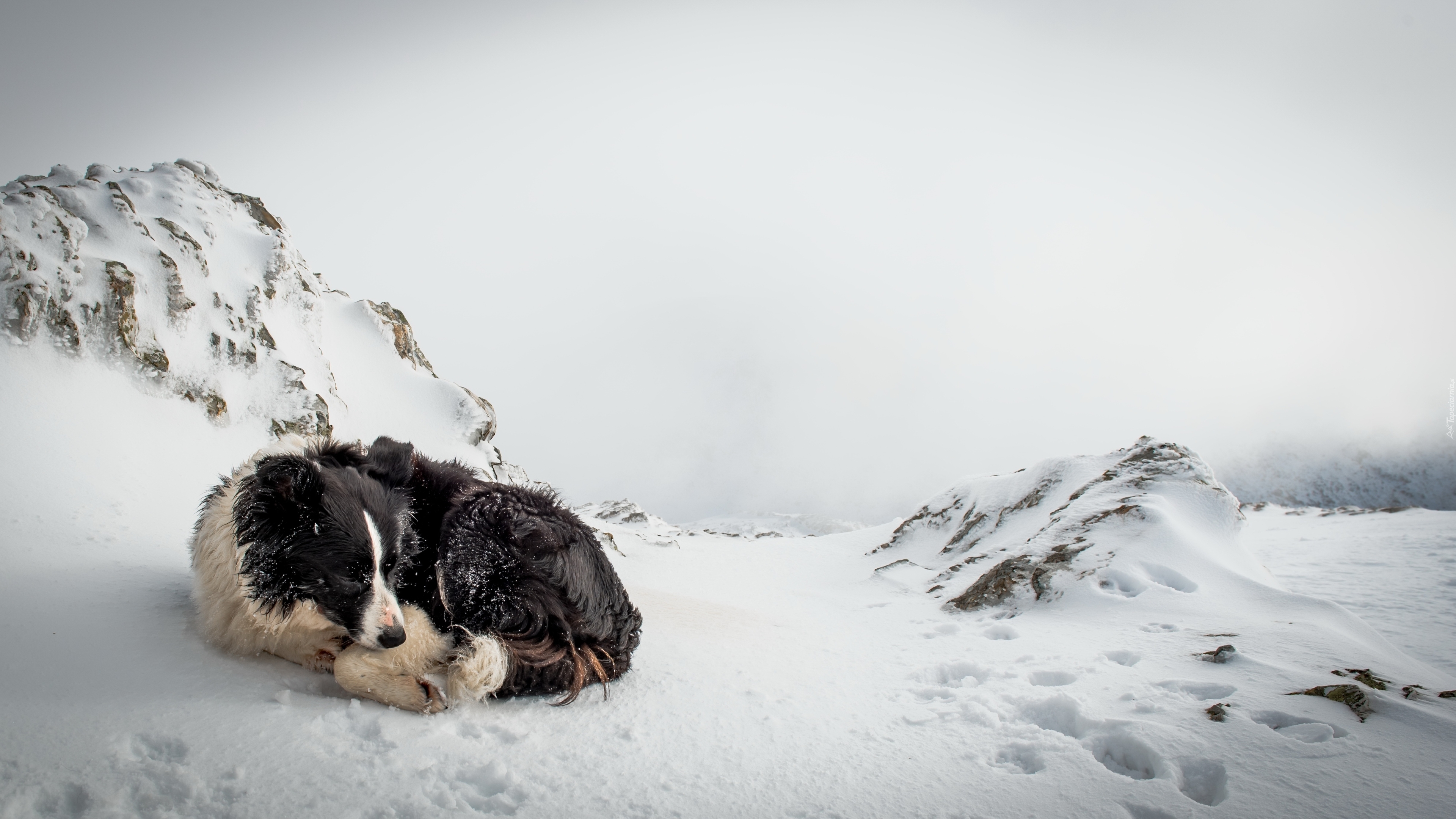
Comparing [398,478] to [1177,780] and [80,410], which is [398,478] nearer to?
[1177,780]

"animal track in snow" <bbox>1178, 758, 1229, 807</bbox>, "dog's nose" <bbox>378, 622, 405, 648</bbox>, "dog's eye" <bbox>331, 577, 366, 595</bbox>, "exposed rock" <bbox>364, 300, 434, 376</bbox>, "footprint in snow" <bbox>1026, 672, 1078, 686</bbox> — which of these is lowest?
"footprint in snow" <bbox>1026, 672, 1078, 686</bbox>

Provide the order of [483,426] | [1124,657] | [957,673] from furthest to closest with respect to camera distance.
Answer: [483,426], [1124,657], [957,673]

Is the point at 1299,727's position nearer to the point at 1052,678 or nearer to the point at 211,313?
the point at 1052,678

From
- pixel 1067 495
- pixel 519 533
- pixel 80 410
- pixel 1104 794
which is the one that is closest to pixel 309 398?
pixel 80 410

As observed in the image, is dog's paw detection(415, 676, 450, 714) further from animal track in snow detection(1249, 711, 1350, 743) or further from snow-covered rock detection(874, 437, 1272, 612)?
snow-covered rock detection(874, 437, 1272, 612)

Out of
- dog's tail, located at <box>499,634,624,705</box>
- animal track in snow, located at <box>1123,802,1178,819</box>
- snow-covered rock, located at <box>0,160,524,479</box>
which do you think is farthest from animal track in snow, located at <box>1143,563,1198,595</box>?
snow-covered rock, located at <box>0,160,524,479</box>

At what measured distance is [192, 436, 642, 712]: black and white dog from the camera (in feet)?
8.18

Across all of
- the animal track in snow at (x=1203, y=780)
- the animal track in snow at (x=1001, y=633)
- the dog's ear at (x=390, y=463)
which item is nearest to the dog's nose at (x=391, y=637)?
the dog's ear at (x=390, y=463)

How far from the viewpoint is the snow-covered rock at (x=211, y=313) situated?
5.46 metres

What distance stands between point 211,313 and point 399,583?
7.27 metres

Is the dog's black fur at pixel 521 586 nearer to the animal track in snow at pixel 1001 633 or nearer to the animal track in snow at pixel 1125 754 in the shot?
the animal track in snow at pixel 1125 754

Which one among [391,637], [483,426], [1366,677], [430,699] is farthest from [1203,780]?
[483,426]

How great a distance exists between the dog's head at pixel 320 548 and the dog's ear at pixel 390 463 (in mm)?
252

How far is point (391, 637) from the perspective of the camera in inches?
96.9
